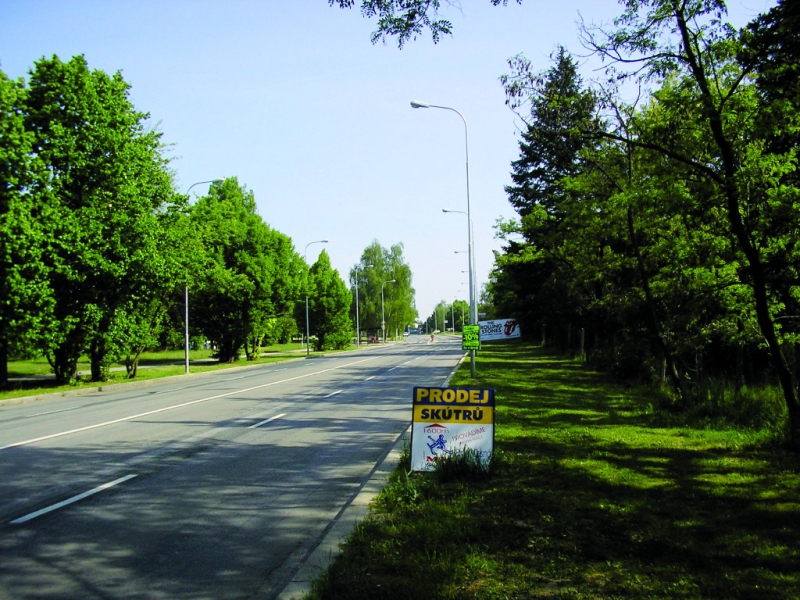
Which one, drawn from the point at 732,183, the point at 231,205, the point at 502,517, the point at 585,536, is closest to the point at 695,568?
the point at 585,536

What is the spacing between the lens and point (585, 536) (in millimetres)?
5488

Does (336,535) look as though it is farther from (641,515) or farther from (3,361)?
(3,361)

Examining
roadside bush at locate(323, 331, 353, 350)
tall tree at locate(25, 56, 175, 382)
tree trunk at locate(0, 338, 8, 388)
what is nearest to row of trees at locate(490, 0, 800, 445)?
tall tree at locate(25, 56, 175, 382)

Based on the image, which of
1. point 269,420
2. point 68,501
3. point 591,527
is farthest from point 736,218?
point 269,420

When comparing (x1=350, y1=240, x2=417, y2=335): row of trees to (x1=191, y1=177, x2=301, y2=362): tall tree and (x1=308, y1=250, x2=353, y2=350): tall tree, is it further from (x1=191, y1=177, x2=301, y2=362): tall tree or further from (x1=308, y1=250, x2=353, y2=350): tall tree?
(x1=191, y1=177, x2=301, y2=362): tall tree

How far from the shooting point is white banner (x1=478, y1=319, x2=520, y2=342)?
94.7 ft

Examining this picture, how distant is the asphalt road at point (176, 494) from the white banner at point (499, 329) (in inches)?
517

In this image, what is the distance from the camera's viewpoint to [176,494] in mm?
7699

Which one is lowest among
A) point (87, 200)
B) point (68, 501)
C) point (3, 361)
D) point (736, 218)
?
point (68, 501)

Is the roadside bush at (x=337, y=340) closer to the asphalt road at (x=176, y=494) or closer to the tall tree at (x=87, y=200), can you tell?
the tall tree at (x=87, y=200)

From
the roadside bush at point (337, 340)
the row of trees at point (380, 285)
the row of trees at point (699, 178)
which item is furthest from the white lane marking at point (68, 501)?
the row of trees at point (380, 285)

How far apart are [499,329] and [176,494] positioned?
22.8 m

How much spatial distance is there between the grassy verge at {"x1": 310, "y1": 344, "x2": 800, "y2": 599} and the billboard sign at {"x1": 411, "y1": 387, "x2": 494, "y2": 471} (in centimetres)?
36

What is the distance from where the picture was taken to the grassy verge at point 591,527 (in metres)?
4.48
